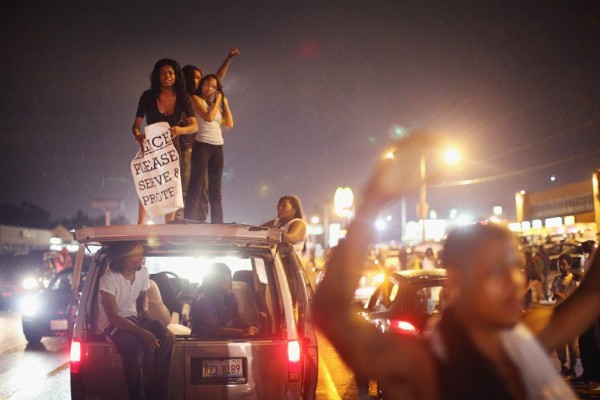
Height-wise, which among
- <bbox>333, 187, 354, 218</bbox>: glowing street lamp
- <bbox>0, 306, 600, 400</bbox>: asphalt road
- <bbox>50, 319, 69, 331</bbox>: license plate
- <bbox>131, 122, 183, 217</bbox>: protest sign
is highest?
<bbox>333, 187, 354, 218</bbox>: glowing street lamp

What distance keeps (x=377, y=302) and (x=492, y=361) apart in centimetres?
781

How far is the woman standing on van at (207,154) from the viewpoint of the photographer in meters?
8.50

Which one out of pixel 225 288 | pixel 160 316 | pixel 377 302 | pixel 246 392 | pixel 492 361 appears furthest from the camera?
pixel 377 302

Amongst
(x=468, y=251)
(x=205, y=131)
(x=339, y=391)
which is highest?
(x=205, y=131)

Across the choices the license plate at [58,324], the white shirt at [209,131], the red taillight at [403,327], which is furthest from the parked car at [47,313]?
the red taillight at [403,327]

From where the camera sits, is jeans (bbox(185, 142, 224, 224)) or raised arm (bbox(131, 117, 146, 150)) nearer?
raised arm (bbox(131, 117, 146, 150))

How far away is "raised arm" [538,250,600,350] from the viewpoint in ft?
7.50

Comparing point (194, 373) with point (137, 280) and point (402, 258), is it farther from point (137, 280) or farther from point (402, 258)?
point (402, 258)

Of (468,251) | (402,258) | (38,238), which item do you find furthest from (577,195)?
(38,238)

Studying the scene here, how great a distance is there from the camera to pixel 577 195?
4866 cm

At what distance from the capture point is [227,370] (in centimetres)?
559

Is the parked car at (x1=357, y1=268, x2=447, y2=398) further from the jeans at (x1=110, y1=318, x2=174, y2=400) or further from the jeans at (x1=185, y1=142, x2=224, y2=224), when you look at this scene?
the jeans at (x1=110, y1=318, x2=174, y2=400)

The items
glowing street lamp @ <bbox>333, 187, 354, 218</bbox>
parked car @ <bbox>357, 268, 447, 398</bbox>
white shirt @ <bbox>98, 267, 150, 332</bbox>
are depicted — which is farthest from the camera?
glowing street lamp @ <bbox>333, 187, 354, 218</bbox>

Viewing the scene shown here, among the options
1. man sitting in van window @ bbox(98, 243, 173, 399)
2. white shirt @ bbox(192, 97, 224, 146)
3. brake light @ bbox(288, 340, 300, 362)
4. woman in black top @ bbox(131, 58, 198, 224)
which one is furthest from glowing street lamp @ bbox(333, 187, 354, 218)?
brake light @ bbox(288, 340, 300, 362)
